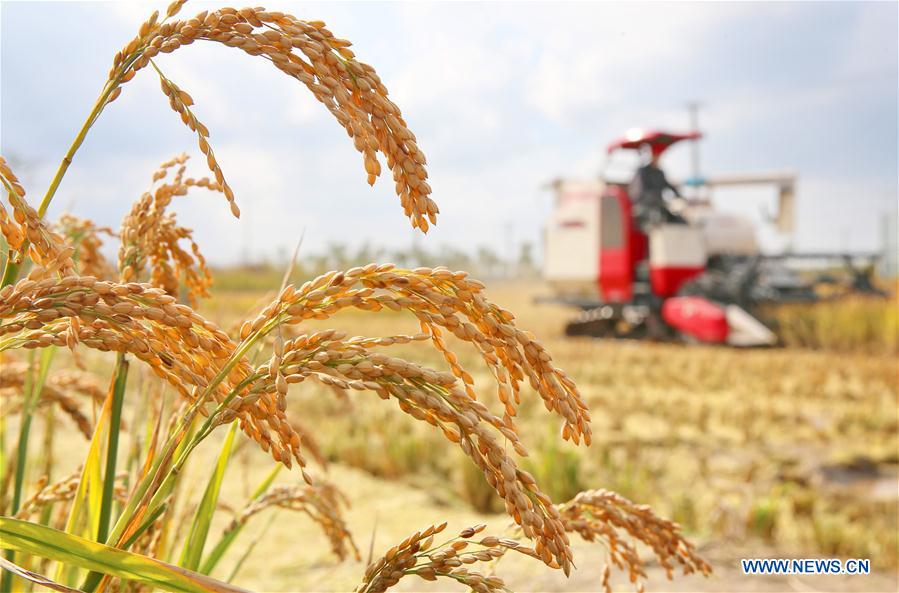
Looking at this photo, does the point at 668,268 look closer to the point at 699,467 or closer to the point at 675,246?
the point at 675,246

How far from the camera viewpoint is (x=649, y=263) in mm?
12680

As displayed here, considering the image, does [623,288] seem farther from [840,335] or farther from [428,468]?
[428,468]

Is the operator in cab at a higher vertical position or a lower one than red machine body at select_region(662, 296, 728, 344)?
higher

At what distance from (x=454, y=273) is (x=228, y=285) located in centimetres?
3813

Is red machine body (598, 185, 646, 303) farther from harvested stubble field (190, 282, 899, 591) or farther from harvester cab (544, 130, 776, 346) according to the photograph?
harvested stubble field (190, 282, 899, 591)

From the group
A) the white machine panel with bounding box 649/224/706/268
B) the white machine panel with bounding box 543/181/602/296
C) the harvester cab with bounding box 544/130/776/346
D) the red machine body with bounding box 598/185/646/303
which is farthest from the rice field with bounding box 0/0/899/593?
the white machine panel with bounding box 543/181/602/296

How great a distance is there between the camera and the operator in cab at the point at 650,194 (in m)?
12.4

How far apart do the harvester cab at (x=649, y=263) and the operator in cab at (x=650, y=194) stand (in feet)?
0.10

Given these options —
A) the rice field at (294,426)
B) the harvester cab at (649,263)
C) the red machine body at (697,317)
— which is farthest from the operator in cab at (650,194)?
the rice field at (294,426)

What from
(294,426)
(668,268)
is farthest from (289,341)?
(668,268)

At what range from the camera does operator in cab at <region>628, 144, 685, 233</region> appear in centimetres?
1242

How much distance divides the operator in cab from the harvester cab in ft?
0.10

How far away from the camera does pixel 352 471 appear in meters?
4.45

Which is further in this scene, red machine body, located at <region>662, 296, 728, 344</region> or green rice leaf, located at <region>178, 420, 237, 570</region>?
red machine body, located at <region>662, 296, 728, 344</region>
